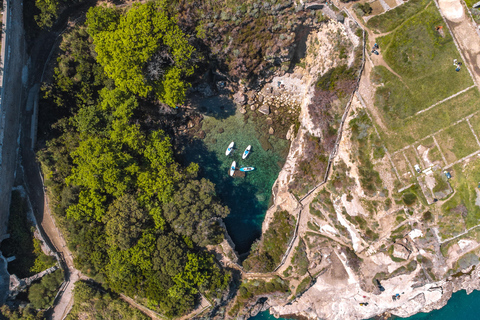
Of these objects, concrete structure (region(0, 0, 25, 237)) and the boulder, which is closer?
concrete structure (region(0, 0, 25, 237))

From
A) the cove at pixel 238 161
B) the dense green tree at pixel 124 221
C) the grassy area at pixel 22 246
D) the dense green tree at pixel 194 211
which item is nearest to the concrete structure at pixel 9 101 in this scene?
the grassy area at pixel 22 246

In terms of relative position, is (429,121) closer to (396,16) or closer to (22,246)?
(396,16)

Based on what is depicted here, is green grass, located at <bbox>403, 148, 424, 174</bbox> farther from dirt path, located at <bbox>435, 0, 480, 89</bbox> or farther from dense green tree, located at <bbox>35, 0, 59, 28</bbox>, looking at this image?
dense green tree, located at <bbox>35, 0, 59, 28</bbox>

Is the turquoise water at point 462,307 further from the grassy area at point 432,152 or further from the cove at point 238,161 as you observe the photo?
the cove at point 238,161

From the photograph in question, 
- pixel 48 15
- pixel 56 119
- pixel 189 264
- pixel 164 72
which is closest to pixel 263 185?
pixel 189 264

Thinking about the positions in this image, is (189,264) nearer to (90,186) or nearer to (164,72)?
(90,186)

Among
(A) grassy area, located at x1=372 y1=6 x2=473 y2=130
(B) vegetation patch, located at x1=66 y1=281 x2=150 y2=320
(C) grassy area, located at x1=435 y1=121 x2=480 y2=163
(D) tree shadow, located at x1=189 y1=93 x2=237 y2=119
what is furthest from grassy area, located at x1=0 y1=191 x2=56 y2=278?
(C) grassy area, located at x1=435 y1=121 x2=480 y2=163

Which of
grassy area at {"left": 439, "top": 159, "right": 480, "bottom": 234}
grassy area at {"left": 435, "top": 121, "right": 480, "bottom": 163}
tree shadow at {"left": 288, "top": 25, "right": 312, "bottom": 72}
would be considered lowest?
grassy area at {"left": 439, "top": 159, "right": 480, "bottom": 234}
